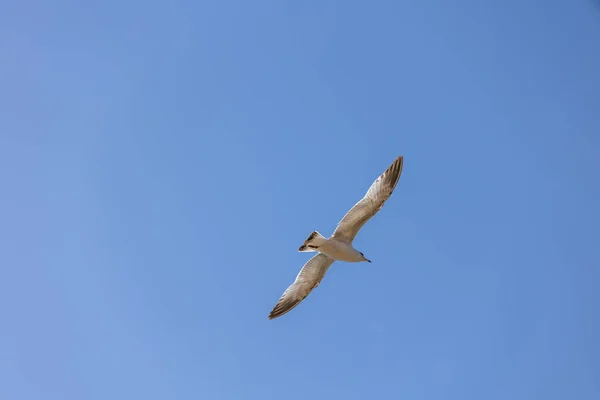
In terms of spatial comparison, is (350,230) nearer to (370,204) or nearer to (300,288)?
(370,204)

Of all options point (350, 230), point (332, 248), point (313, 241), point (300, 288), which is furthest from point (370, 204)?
point (300, 288)

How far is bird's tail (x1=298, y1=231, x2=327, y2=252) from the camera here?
15.9 meters

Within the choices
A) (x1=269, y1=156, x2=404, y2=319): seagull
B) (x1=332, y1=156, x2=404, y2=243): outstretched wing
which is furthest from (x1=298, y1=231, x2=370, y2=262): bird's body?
(x1=332, y1=156, x2=404, y2=243): outstretched wing

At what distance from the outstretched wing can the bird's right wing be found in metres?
1.12

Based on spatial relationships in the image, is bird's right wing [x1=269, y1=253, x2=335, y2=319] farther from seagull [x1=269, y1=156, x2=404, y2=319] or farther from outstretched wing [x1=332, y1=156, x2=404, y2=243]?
outstretched wing [x1=332, y1=156, x2=404, y2=243]

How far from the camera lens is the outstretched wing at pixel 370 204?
16.0 metres

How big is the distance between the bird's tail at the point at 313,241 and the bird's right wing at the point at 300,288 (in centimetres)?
118

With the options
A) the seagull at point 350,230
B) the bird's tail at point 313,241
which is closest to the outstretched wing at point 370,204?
the seagull at point 350,230

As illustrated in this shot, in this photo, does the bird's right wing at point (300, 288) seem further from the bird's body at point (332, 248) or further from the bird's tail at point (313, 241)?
the bird's tail at point (313, 241)

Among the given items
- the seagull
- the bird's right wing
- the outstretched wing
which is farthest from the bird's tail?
the bird's right wing

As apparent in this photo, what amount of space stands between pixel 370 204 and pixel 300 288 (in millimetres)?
2777

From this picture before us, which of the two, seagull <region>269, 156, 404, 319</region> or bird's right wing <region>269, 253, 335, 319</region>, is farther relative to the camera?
bird's right wing <region>269, 253, 335, 319</region>

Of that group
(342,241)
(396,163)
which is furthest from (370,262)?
(396,163)

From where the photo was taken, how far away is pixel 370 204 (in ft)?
52.5
